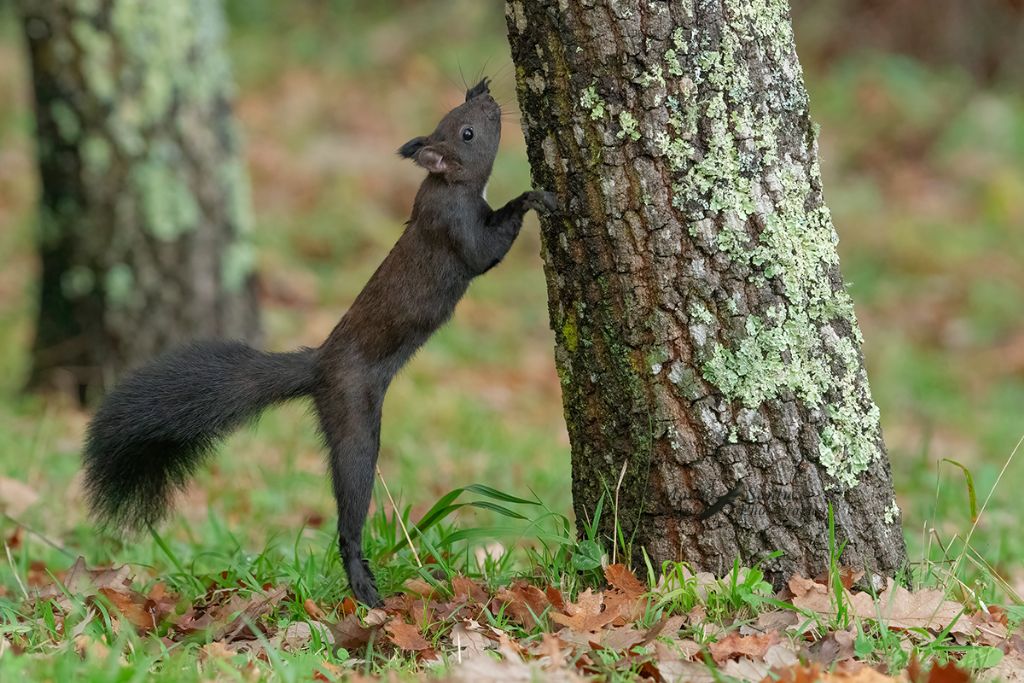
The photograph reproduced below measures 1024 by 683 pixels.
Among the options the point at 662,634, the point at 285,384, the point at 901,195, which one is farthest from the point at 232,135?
the point at 901,195

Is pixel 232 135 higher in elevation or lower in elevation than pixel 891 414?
higher

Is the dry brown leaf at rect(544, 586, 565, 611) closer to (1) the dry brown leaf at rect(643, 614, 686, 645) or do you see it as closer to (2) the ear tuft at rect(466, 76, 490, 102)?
(1) the dry brown leaf at rect(643, 614, 686, 645)

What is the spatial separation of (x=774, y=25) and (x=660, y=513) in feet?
3.87

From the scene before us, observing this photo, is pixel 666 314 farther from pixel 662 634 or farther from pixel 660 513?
pixel 662 634

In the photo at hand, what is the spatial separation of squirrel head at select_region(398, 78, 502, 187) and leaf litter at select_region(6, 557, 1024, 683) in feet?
3.58

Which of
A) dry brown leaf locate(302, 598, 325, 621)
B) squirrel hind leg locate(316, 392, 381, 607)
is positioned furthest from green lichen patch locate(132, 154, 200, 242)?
dry brown leaf locate(302, 598, 325, 621)

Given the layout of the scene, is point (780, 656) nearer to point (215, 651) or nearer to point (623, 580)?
point (623, 580)

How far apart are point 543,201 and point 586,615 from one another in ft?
3.17

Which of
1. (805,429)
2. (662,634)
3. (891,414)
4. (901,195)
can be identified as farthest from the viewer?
(901,195)

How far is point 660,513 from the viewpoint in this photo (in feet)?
9.40

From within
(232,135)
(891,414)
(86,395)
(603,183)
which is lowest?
(891,414)

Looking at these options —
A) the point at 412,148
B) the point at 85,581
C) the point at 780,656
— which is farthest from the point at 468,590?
the point at 412,148

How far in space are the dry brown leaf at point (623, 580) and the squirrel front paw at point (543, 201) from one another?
867 mm

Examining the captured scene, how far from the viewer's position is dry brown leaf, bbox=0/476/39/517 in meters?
4.06
